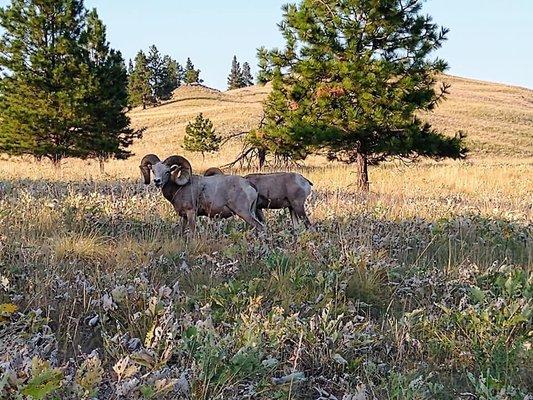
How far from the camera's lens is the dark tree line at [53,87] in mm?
24172

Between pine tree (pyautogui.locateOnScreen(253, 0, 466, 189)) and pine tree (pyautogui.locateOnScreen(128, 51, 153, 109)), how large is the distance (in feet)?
220

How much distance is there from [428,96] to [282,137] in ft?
13.5

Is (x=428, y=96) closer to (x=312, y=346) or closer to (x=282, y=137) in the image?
(x=282, y=137)

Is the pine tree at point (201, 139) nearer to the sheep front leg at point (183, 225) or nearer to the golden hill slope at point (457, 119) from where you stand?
the golden hill slope at point (457, 119)

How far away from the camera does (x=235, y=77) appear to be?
5472 inches

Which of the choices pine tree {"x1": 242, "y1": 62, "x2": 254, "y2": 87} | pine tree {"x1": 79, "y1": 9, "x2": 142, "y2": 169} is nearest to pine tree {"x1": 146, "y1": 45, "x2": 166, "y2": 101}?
pine tree {"x1": 242, "y1": 62, "x2": 254, "y2": 87}

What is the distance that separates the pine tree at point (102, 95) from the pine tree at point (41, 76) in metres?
0.61

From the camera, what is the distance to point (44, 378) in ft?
6.57

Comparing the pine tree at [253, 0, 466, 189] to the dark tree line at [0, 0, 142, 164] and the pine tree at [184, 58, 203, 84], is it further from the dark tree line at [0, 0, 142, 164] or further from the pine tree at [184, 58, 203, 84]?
the pine tree at [184, 58, 203, 84]

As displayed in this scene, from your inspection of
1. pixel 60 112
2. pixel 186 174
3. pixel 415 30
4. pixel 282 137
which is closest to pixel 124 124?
pixel 60 112

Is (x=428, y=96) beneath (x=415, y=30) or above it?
beneath

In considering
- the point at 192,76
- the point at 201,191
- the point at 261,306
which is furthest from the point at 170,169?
the point at 192,76

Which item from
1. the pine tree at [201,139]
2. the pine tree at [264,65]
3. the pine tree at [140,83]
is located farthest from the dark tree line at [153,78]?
the pine tree at [264,65]

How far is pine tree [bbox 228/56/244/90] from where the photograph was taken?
13712cm
